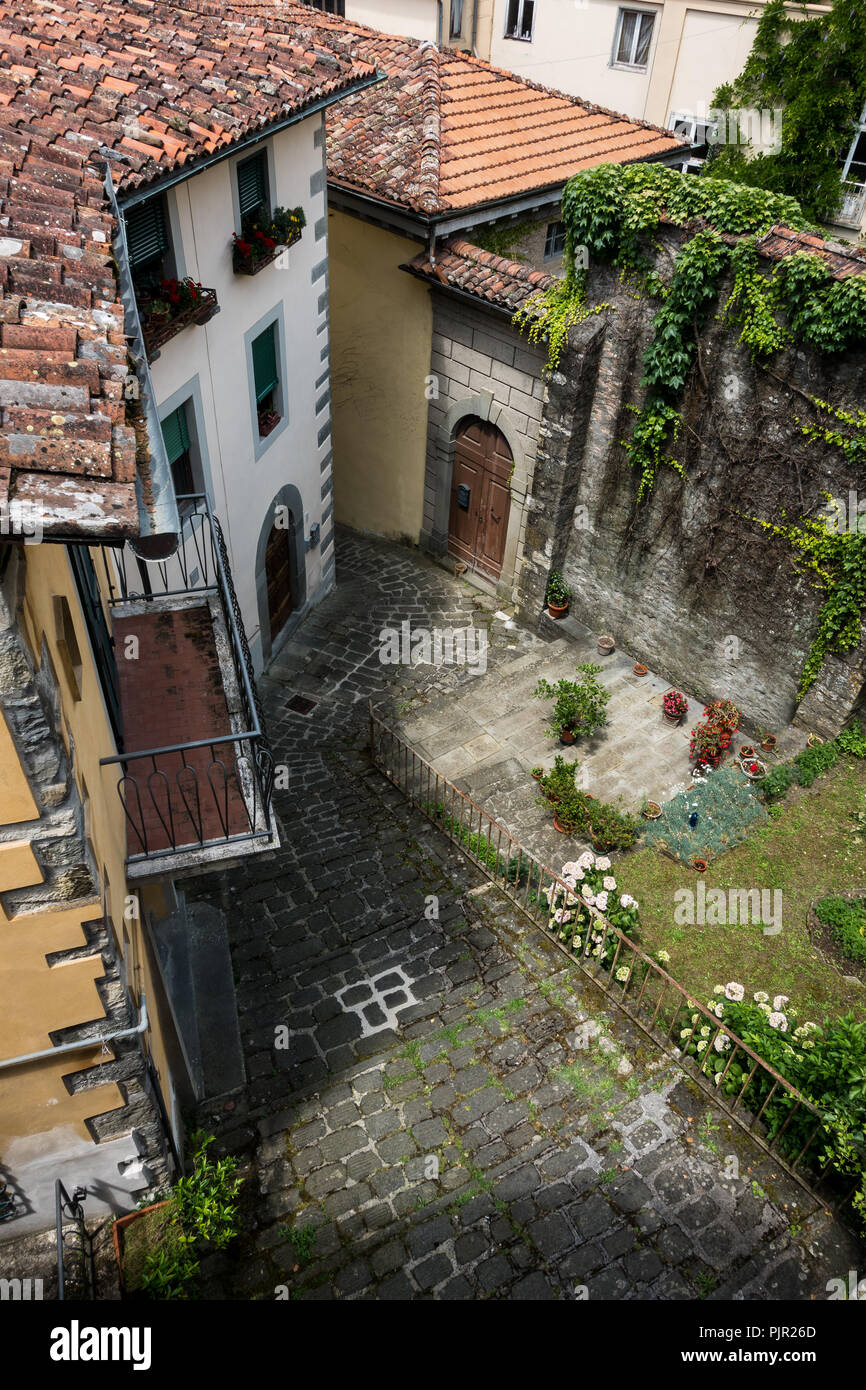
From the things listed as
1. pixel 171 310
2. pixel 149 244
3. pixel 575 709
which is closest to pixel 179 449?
pixel 171 310

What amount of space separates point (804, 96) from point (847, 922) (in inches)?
813

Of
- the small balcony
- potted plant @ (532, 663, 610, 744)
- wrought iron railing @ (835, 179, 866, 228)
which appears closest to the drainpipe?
the small balcony

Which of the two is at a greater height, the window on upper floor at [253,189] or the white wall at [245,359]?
the window on upper floor at [253,189]

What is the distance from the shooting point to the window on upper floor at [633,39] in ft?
83.3

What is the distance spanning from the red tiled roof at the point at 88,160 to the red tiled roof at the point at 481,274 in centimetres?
A: 281

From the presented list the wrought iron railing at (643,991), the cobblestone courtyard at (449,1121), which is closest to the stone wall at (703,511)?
the wrought iron railing at (643,991)

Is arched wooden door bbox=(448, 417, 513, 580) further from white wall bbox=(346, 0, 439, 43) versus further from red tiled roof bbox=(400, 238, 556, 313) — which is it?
white wall bbox=(346, 0, 439, 43)

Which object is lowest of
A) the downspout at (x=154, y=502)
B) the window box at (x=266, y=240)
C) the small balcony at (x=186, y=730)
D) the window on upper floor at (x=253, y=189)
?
the small balcony at (x=186, y=730)

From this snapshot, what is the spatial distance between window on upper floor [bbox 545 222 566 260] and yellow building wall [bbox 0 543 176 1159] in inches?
531

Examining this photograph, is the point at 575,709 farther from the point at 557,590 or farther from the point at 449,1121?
the point at 449,1121

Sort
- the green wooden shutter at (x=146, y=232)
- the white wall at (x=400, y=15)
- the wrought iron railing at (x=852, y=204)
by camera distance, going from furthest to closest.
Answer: the white wall at (x=400, y=15) < the wrought iron railing at (x=852, y=204) < the green wooden shutter at (x=146, y=232)

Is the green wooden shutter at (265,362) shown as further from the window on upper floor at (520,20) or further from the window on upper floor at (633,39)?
the window on upper floor at (520,20)
